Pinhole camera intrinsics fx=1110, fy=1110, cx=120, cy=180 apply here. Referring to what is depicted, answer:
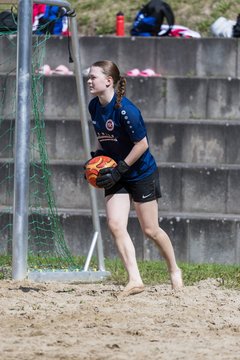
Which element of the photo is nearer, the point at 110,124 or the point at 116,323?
the point at 116,323

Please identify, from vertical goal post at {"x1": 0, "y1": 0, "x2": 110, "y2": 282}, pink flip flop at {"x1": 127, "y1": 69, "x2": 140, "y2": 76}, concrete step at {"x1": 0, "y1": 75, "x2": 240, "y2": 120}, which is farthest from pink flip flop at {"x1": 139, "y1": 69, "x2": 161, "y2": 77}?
vertical goal post at {"x1": 0, "y1": 0, "x2": 110, "y2": 282}

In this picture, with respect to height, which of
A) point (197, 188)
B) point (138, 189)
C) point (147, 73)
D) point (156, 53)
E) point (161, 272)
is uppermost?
point (156, 53)

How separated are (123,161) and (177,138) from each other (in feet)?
15.6

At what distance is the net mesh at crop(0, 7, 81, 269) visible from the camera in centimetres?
1151

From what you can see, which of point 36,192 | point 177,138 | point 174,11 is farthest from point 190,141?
point 174,11

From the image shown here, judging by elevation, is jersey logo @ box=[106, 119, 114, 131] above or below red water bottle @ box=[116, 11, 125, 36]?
below

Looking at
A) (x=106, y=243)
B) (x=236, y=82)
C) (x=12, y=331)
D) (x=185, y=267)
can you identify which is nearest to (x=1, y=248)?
(x=106, y=243)

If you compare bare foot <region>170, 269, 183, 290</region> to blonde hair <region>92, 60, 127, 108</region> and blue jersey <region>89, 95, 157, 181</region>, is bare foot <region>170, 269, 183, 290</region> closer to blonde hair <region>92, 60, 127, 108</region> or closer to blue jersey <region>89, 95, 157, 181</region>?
blue jersey <region>89, 95, 157, 181</region>

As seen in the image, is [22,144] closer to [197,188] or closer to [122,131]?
[122,131]

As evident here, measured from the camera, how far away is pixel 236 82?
553 inches

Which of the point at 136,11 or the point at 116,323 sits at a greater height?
the point at 136,11

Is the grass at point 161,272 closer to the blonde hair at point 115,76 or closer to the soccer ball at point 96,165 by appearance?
the soccer ball at point 96,165

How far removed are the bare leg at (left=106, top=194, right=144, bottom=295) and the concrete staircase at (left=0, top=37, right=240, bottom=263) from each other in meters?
3.22

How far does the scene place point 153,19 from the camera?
1513 cm
